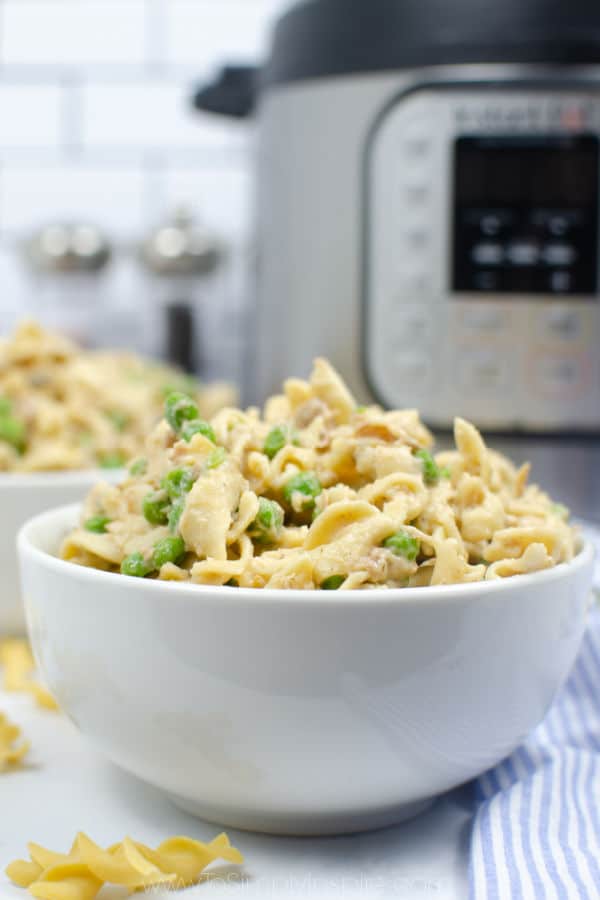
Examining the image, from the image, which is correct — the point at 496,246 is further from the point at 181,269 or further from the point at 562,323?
the point at 181,269

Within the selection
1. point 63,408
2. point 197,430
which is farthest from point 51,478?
point 197,430

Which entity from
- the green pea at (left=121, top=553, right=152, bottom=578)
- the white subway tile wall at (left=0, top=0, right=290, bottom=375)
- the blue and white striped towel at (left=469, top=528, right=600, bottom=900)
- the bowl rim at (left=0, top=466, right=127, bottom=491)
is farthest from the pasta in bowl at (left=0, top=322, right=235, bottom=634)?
the white subway tile wall at (left=0, top=0, right=290, bottom=375)

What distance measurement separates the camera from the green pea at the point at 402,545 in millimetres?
591

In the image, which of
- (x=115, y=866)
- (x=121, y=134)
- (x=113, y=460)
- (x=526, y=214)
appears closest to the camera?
(x=115, y=866)

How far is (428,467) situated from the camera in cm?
66

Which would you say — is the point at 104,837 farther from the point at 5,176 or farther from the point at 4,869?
the point at 5,176

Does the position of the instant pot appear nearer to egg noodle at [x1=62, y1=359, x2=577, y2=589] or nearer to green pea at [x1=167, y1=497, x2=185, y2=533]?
egg noodle at [x1=62, y1=359, x2=577, y2=589]

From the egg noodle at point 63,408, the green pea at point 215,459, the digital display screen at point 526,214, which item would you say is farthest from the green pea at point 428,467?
the digital display screen at point 526,214

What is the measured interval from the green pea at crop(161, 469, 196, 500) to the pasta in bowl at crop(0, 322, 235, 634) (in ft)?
0.86

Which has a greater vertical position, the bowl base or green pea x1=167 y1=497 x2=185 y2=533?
green pea x1=167 y1=497 x2=185 y2=533

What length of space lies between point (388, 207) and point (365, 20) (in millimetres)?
175

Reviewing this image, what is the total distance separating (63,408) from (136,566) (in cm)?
43

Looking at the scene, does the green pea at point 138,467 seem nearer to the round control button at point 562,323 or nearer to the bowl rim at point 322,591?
the bowl rim at point 322,591

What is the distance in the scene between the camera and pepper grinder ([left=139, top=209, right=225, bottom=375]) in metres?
1.80
